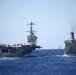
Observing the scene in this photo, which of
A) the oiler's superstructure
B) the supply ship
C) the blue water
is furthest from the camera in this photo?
the oiler's superstructure

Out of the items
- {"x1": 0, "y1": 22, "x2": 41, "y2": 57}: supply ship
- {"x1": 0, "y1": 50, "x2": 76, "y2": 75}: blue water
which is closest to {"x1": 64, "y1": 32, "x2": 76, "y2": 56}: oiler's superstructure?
{"x1": 0, "y1": 22, "x2": 41, "y2": 57}: supply ship

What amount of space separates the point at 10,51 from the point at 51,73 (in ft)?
193

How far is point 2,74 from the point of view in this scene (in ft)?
191

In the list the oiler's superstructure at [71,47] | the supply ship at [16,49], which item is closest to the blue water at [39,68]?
the supply ship at [16,49]

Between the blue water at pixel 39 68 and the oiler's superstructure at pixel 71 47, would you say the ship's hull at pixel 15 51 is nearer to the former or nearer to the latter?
the oiler's superstructure at pixel 71 47

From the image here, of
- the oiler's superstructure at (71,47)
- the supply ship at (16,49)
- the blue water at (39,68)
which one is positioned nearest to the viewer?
the blue water at (39,68)

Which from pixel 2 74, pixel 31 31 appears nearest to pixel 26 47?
pixel 31 31

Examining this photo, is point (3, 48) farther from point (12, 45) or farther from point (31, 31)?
point (31, 31)

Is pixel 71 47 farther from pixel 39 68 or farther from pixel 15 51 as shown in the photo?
pixel 39 68

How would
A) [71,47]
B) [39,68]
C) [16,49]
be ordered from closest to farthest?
[39,68] → [16,49] → [71,47]

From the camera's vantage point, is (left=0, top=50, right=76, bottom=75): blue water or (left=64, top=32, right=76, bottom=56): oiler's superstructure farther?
(left=64, top=32, right=76, bottom=56): oiler's superstructure

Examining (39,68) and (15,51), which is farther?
(15,51)

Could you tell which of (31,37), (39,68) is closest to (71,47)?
(31,37)

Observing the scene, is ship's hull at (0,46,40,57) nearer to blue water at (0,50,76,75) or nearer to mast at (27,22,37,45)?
mast at (27,22,37,45)
